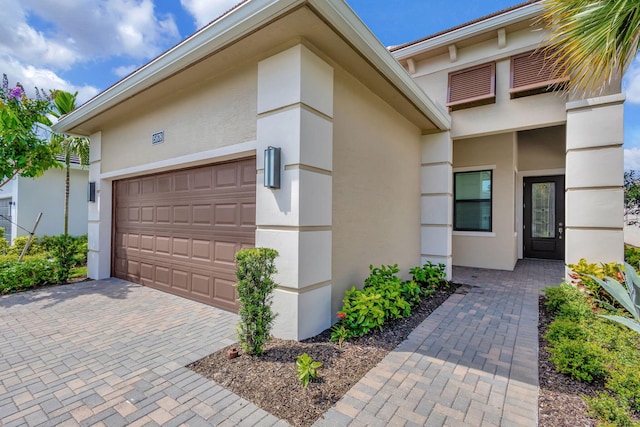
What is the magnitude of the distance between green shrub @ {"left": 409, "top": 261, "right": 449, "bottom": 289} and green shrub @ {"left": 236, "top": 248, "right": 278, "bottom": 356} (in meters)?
3.87

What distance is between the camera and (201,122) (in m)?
4.56

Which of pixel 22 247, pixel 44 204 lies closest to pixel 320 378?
pixel 22 247

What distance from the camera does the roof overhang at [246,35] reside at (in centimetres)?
293

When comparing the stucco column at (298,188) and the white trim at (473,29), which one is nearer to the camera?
the stucco column at (298,188)

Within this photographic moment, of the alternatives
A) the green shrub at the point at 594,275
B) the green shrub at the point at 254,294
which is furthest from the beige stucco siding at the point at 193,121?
the green shrub at the point at 594,275

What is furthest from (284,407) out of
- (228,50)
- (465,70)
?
(465,70)

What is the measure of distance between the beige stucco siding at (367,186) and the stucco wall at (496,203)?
9.59ft

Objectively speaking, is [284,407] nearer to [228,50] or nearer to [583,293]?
[228,50]

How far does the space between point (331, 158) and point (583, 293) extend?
4.61 meters

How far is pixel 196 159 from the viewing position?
4.61 metres

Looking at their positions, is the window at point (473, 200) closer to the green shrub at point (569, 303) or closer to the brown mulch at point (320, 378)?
the green shrub at point (569, 303)

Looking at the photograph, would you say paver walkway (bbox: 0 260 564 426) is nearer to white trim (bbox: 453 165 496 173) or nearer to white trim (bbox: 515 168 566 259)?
white trim (bbox: 453 165 496 173)

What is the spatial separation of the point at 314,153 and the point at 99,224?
5.90 meters

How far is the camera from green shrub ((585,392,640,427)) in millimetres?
1986
